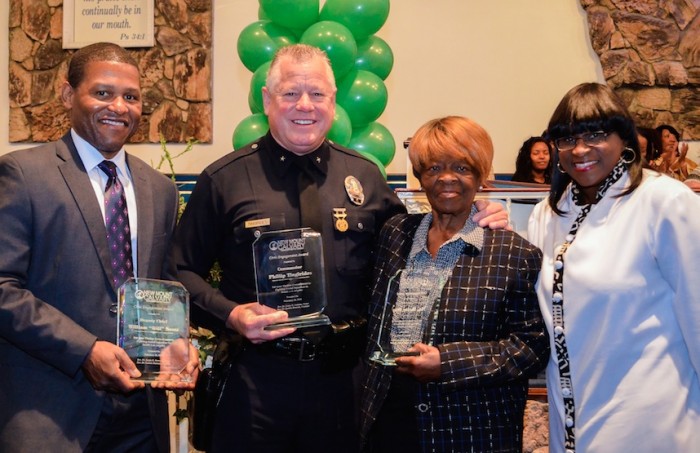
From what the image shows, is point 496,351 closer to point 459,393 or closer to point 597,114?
A: point 459,393

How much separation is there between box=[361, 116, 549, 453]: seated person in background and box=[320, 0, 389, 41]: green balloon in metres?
2.22

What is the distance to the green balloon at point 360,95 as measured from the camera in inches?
164

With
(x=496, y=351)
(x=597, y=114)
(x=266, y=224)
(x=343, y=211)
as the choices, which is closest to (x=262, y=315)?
(x=266, y=224)

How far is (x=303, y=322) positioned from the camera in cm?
208

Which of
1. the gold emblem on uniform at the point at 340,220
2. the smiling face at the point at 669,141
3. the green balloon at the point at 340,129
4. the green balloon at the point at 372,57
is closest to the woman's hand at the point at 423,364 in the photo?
the gold emblem on uniform at the point at 340,220

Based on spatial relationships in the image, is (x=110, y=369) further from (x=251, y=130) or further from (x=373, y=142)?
(x=373, y=142)

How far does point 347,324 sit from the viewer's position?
2.22 m

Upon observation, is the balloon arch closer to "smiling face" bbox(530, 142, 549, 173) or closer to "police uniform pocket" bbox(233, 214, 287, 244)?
"police uniform pocket" bbox(233, 214, 287, 244)

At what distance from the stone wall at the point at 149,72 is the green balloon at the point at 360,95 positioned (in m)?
3.10

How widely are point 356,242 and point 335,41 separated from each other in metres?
1.88

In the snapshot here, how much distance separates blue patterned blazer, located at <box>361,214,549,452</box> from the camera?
1956 mm

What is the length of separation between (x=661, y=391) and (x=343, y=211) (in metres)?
1.05

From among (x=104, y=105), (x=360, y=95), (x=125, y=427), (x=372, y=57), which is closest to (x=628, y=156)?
(x=104, y=105)

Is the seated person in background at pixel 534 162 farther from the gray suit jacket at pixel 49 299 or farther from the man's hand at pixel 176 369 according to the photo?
the gray suit jacket at pixel 49 299
